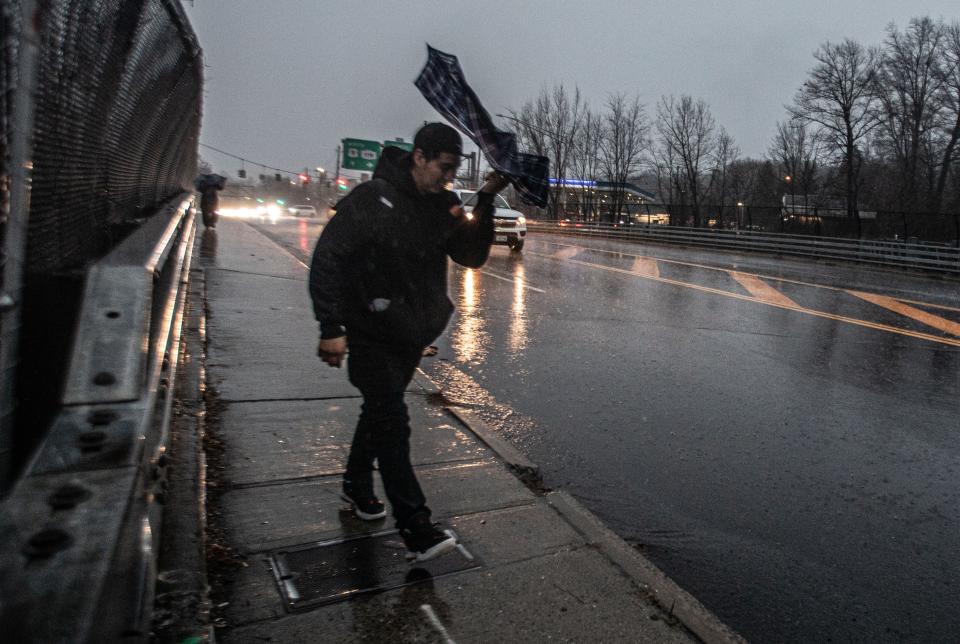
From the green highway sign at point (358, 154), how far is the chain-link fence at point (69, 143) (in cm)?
5019

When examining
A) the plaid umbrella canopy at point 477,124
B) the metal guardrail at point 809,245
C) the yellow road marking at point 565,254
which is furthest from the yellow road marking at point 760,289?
the plaid umbrella canopy at point 477,124

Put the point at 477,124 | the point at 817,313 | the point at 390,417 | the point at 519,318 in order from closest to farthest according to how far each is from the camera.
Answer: the point at 390,417
the point at 477,124
the point at 519,318
the point at 817,313

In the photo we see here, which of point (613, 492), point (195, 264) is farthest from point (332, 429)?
point (195, 264)

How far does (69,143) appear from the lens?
103 inches

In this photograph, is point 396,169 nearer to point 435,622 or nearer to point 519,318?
point 435,622

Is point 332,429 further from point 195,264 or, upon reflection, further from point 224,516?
point 195,264

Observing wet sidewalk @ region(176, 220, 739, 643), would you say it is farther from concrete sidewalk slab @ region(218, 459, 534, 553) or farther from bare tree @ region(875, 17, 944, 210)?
bare tree @ region(875, 17, 944, 210)

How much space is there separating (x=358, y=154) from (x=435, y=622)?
180 feet

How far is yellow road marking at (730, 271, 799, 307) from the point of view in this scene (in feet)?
39.7

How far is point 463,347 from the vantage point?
7270 millimetres

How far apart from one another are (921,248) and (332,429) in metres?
23.4

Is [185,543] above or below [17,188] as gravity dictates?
below

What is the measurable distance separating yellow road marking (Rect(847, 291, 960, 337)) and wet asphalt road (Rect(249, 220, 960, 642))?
0.38 feet

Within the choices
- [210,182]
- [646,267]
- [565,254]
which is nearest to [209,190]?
[210,182]
